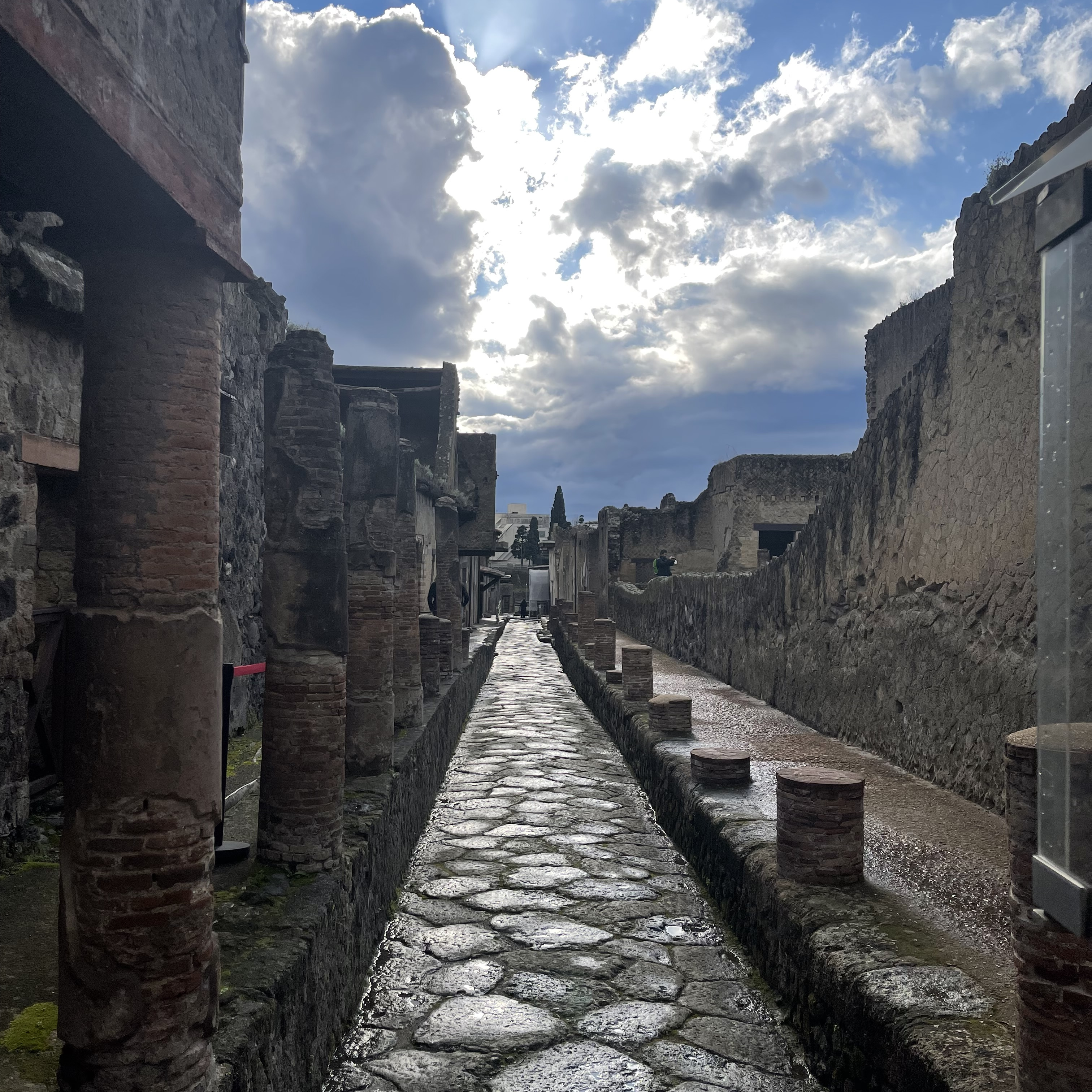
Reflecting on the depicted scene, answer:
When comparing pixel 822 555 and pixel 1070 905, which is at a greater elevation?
pixel 822 555

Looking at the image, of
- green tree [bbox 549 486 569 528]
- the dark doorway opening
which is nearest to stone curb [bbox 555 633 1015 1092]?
the dark doorway opening

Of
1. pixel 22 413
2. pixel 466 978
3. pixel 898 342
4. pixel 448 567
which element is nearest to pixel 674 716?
pixel 466 978

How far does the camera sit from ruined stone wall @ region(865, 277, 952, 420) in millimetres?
12344

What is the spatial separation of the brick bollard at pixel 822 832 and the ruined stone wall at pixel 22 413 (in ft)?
11.0

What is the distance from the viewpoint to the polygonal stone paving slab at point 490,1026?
10.7 ft

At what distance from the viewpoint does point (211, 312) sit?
242 centimetres

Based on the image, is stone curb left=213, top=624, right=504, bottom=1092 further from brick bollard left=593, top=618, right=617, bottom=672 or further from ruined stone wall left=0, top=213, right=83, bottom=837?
brick bollard left=593, top=618, right=617, bottom=672

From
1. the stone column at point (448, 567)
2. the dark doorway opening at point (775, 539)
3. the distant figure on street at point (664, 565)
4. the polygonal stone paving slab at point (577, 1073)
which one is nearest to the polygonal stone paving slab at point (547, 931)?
the polygonal stone paving slab at point (577, 1073)

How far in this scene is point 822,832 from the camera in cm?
368

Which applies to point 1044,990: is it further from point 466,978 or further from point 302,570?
point 302,570

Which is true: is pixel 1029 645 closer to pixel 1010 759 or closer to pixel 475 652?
A: pixel 1010 759

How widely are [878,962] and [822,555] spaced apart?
18.1ft

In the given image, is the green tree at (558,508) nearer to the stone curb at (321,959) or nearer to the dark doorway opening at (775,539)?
the dark doorway opening at (775,539)

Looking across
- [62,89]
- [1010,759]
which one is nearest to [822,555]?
[1010,759]
